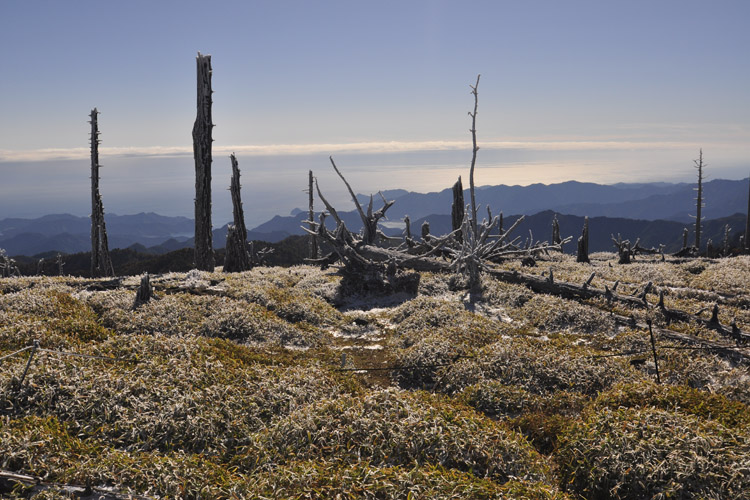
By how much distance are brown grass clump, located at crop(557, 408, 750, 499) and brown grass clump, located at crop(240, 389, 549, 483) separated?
591mm

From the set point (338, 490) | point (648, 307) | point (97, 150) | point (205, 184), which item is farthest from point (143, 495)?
point (97, 150)

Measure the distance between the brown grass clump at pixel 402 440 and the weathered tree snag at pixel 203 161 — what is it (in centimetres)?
2098

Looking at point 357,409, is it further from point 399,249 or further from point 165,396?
point 399,249

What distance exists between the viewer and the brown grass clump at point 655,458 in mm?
5281

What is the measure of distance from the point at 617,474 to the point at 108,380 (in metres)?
7.86

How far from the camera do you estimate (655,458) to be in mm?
5695

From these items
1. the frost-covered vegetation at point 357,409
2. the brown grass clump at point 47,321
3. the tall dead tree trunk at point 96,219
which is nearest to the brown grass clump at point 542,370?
the frost-covered vegetation at point 357,409

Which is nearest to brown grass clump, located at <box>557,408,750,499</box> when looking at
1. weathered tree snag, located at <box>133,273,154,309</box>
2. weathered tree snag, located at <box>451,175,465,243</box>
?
weathered tree snag, located at <box>133,273,154,309</box>

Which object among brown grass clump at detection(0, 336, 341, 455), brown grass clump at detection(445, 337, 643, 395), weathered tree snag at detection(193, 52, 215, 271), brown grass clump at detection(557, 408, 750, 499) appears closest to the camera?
brown grass clump at detection(557, 408, 750, 499)

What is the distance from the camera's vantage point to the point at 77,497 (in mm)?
4871

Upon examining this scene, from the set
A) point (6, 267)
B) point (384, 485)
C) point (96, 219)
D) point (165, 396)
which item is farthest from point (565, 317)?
point (6, 267)

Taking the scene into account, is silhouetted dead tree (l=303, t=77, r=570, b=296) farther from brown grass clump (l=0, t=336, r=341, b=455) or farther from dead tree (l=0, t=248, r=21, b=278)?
dead tree (l=0, t=248, r=21, b=278)

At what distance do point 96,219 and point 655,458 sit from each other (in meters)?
35.2

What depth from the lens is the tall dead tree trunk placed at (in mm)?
31078
